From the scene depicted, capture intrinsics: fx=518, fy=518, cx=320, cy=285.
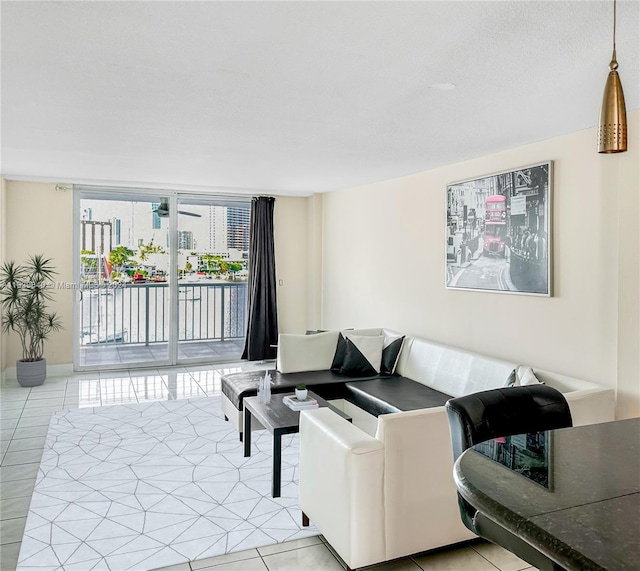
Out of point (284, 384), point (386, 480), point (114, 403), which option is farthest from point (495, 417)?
point (114, 403)

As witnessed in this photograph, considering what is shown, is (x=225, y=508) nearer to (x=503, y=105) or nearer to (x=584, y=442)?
(x=584, y=442)

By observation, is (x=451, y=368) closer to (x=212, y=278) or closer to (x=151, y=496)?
(x=151, y=496)

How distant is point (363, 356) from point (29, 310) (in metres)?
3.93

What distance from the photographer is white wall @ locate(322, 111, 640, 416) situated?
3.27m

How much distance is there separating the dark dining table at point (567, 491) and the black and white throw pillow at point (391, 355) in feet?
11.1

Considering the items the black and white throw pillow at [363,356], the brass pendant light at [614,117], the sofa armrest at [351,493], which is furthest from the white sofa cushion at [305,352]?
the brass pendant light at [614,117]

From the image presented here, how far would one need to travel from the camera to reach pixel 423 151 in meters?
4.41

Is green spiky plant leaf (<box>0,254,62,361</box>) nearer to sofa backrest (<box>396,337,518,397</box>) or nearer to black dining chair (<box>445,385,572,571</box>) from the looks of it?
sofa backrest (<box>396,337,518,397</box>)

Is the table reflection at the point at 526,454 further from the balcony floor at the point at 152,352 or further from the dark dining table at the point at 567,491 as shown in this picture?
the balcony floor at the point at 152,352

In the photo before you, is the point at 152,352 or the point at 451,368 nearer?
the point at 451,368

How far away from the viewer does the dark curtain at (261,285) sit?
751 cm

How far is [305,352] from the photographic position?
5.24 m

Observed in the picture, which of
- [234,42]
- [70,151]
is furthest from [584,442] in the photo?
[70,151]

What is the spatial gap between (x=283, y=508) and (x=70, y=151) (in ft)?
11.6
